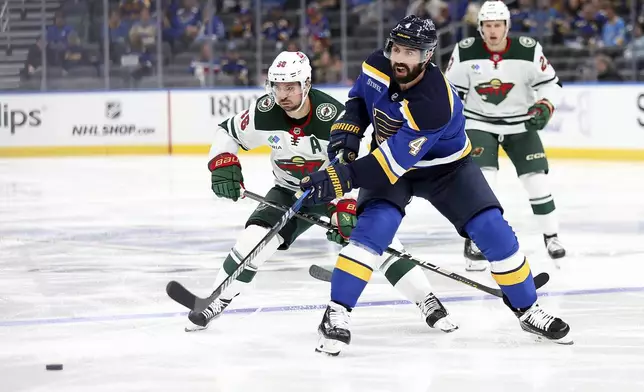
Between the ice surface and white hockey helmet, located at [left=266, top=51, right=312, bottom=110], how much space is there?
889 millimetres

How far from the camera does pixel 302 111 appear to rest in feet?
14.2

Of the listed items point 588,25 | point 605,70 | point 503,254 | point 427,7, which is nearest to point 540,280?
point 503,254

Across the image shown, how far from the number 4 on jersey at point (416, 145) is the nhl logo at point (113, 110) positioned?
9.24 meters

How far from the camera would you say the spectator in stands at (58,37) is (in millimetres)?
12406

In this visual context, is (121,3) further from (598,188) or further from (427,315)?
(427,315)

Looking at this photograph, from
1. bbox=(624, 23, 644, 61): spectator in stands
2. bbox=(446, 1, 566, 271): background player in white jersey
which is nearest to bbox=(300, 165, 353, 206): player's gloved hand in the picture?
bbox=(446, 1, 566, 271): background player in white jersey

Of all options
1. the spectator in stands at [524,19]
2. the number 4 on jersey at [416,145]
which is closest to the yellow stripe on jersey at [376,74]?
the number 4 on jersey at [416,145]

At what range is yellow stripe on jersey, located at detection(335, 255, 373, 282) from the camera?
3789 mm

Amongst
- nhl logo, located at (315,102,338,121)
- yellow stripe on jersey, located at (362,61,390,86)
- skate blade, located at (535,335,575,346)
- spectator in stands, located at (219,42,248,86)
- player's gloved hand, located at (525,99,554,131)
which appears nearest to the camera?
yellow stripe on jersey, located at (362,61,390,86)

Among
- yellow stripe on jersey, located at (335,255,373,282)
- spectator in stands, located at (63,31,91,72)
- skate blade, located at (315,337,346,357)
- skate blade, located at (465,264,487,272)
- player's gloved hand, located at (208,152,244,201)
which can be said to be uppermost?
player's gloved hand, located at (208,152,244,201)

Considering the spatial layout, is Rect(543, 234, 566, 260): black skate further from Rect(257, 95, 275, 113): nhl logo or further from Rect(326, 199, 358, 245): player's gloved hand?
Rect(257, 95, 275, 113): nhl logo

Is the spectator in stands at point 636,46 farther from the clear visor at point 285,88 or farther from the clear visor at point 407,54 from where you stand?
the clear visor at point 407,54

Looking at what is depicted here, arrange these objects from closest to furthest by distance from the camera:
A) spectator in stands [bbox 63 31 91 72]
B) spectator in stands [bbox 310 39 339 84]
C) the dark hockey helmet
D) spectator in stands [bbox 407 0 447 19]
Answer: the dark hockey helmet → spectator in stands [bbox 63 31 91 72] → spectator in stands [bbox 310 39 339 84] → spectator in stands [bbox 407 0 447 19]

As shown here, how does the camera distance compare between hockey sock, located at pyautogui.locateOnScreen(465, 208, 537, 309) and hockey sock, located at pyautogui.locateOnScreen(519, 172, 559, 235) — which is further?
hockey sock, located at pyautogui.locateOnScreen(519, 172, 559, 235)
